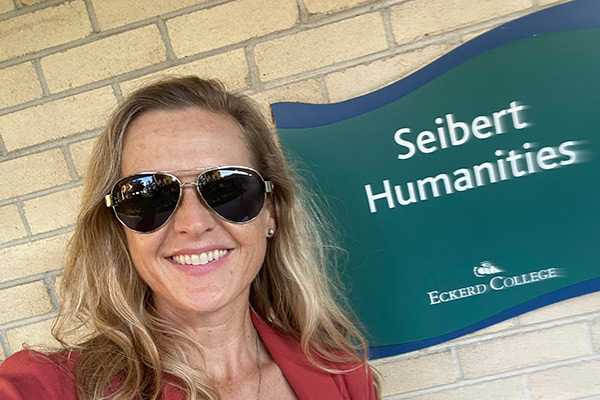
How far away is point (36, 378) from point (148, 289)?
37cm

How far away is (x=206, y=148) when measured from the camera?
4.36 feet

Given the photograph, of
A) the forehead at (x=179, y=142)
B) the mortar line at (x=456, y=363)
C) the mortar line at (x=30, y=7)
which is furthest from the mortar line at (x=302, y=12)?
the mortar line at (x=456, y=363)

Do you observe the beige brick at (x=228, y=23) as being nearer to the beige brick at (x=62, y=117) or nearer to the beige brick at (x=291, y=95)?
the beige brick at (x=291, y=95)

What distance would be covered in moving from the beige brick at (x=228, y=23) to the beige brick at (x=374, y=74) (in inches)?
9.5

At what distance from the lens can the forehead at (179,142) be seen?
1.29 m

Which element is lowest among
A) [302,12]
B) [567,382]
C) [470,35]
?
[567,382]

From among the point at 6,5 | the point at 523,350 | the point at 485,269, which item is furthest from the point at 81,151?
the point at 523,350

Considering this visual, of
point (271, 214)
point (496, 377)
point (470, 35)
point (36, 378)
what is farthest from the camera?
point (496, 377)

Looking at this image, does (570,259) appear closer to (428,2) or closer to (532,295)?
(532,295)

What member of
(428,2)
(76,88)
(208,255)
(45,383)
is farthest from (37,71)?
(428,2)

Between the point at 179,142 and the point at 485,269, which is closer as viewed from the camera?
the point at 179,142

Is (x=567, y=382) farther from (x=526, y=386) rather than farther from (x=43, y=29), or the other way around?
(x=43, y=29)

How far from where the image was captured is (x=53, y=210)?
1.81 m

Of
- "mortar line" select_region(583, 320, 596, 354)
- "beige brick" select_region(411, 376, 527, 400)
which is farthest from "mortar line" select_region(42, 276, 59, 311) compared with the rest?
"mortar line" select_region(583, 320, 596, 354)
